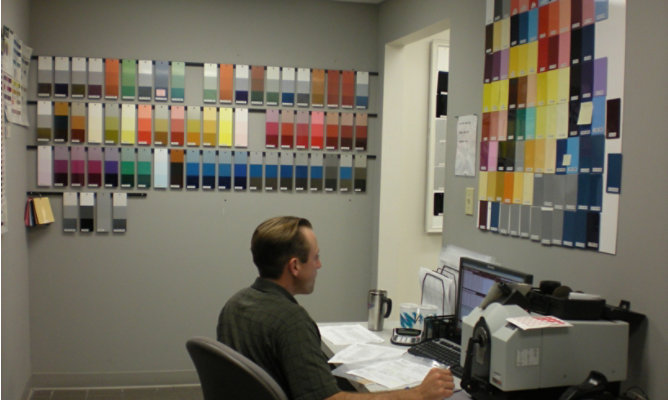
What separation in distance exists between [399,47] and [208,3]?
1395mm

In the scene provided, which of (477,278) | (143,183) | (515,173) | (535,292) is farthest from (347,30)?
(535,292)

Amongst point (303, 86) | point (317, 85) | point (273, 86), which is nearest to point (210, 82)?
point (273, 86)

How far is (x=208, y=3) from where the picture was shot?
430cm

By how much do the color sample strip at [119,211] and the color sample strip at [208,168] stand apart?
1.80 ft

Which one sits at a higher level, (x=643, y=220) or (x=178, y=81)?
(x=178, y=81)

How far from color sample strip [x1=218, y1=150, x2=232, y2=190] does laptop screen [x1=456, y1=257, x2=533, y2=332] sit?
2.18 meters

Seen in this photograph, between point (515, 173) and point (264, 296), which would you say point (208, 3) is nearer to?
point (515, 173)

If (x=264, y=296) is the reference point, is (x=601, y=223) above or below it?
above

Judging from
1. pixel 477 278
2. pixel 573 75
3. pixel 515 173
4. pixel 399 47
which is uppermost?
pixel 399 47

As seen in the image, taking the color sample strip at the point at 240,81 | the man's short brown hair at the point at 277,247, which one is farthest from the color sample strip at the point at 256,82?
the man's short brown hair at the point at 277,247

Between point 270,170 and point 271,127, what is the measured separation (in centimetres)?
31

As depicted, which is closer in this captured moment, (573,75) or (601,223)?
(601,223)

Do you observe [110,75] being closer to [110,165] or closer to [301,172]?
[110,165]

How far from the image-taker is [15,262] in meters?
3.80
